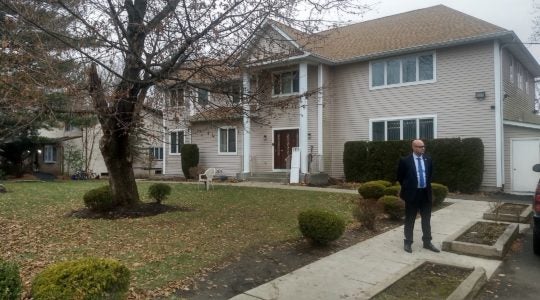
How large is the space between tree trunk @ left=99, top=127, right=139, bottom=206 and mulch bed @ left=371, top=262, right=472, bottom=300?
294 inches

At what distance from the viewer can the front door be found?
68.8ft

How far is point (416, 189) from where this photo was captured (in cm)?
718

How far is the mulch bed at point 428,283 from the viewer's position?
5027mm

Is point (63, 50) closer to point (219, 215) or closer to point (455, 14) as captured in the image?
point (219, 215)

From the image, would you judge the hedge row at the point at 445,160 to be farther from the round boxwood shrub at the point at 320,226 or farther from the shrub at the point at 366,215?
the round boxwood shrub at the point at 320,226

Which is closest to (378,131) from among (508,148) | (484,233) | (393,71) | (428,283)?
(393,71)

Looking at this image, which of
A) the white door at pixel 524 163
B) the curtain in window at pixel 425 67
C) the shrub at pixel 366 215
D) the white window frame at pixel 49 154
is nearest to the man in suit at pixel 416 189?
the shrub at pixel 366 215

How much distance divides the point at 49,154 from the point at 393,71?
27.8 meters

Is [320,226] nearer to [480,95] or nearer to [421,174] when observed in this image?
[421,174]

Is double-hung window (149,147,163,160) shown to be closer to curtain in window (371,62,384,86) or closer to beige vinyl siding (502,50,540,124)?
curtain in window (371,62,384,86)

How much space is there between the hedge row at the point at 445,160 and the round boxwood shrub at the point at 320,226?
10378mm

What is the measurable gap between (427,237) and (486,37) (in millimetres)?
11789

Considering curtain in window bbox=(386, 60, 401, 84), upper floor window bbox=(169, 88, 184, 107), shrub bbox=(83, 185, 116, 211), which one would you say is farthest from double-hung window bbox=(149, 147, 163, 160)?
upper floor window bbox=(169, 88, 184, 107)

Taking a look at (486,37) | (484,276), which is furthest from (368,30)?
(484,276)
